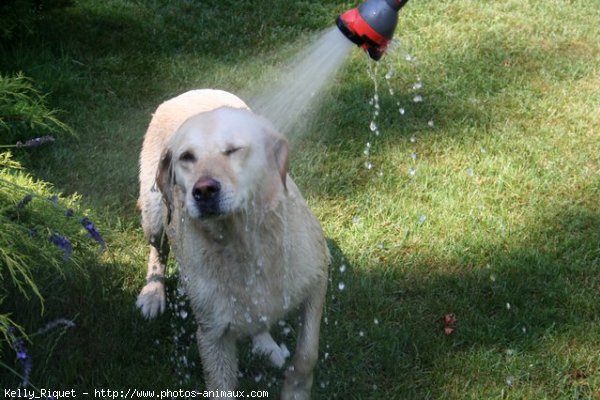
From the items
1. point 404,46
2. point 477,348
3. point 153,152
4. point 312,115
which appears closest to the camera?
point 477,348

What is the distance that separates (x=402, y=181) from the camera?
5.32 m

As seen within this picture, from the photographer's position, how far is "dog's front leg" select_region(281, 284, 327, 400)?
3.58 meters

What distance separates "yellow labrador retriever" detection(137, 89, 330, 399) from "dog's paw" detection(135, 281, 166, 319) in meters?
0.65

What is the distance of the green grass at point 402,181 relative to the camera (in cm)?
395

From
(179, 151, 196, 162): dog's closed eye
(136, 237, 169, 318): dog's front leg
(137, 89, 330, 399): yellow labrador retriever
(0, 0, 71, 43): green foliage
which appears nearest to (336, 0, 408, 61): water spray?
(137, 89, 330, 399): yellow labrador retriever

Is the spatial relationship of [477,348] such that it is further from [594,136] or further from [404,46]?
[404,46]

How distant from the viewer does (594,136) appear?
18.7ft


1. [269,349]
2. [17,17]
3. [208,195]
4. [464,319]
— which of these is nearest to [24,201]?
[208,195]

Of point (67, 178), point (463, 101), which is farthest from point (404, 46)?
point (67, 178)

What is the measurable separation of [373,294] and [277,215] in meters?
1.16

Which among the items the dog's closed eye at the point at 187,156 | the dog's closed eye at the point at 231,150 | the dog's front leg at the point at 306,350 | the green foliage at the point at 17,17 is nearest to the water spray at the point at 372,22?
the dog's closed eye at the point at 231,150

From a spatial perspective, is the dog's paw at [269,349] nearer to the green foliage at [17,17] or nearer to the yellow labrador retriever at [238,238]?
the yellow labrador retriever at [238,238]

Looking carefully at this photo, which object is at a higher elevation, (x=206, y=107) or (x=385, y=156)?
(x=206, y=107)

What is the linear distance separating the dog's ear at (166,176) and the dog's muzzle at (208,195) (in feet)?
1.30
